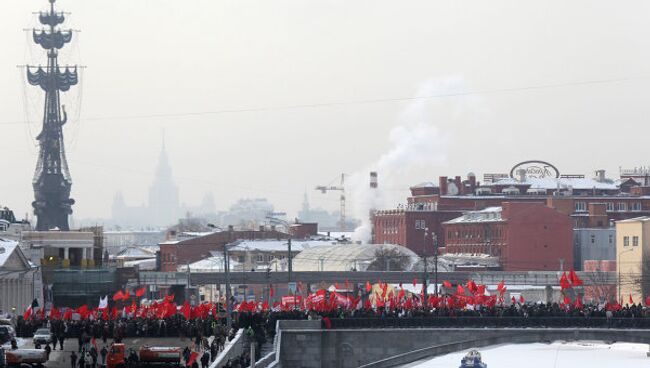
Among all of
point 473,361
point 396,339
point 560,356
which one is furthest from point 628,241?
point 473,361

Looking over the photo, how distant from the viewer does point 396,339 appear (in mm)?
100688

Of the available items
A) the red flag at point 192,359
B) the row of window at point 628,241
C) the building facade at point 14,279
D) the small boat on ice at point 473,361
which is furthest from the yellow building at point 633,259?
the red flag at point 192,359

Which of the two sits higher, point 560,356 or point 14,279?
point 14,279

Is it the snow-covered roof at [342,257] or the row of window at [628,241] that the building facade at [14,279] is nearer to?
the row of window at [628,241]

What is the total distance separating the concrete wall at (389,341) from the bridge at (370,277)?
56884 millimetres

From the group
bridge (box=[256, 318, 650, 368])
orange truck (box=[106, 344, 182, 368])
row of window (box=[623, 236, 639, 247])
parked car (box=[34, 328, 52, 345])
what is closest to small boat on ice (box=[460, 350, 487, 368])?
orange truck (box=[106, 344, 182, 368])

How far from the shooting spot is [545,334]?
329ft

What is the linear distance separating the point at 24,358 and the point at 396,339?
3156 cm

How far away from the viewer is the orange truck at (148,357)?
74.2 meters

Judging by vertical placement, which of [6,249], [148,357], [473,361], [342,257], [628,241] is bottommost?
[473,361]

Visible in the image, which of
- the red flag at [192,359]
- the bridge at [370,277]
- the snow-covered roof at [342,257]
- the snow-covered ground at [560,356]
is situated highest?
the snow-covered roof at [342,257]

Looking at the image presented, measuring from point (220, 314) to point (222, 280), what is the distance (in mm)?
59949

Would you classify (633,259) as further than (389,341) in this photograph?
Yes

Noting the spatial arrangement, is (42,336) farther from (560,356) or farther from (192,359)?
(560,356)
